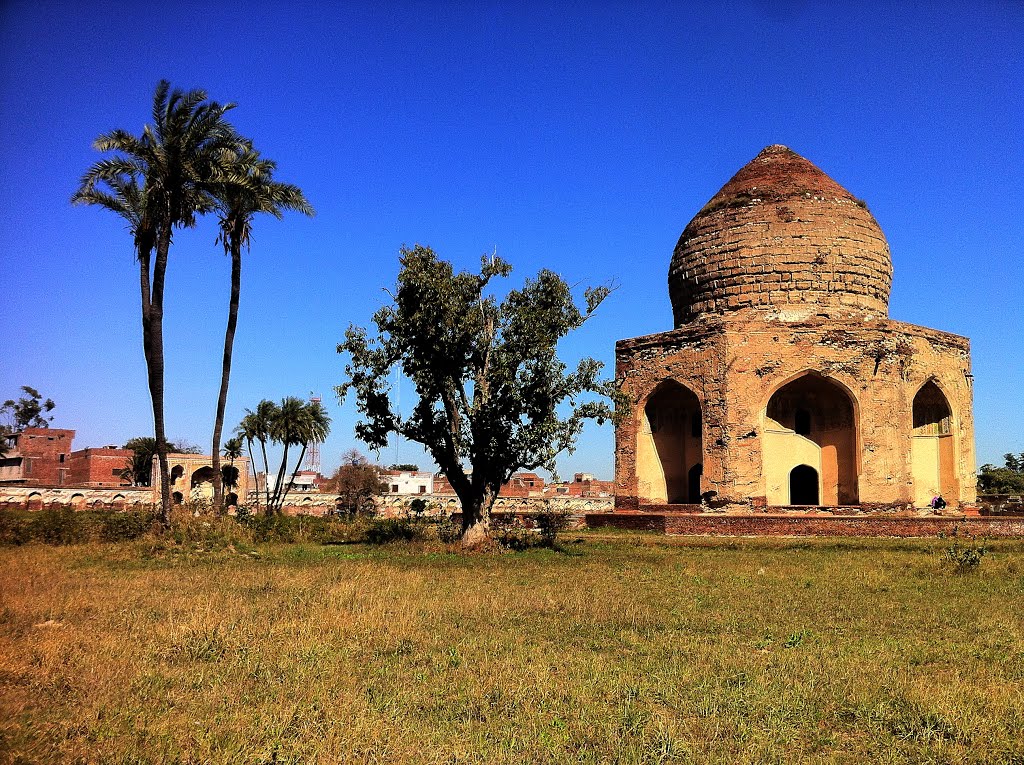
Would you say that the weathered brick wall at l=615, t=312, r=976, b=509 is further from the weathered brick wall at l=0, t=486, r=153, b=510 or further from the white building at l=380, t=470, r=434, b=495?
the white building at l=380, t=470, r=434, b=495

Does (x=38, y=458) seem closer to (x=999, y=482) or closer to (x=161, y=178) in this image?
(x=161, y=178)

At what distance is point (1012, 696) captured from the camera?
5461 millimetres

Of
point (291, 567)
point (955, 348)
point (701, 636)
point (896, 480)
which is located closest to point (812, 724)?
point (701, 636)

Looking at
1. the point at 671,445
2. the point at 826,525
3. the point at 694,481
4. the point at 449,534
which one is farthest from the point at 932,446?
the point at 449,534

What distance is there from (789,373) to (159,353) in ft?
55.4

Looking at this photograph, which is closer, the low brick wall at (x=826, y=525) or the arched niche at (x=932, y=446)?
the low brick wall at (x=826, y=525)

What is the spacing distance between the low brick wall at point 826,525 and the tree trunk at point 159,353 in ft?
40.2

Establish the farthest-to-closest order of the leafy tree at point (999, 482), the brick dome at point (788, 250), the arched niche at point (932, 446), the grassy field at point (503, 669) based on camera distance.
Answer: the leafy tree at point (999, 482)
the arched niche at point (932, 446)
the brick dome at point (788, 250)
the grassy field at point (503, 669)

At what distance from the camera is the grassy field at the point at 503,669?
4.52m

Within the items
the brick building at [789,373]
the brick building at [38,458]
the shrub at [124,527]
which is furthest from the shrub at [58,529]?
the brick building at [38,458]

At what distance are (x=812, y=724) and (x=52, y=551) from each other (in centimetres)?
1498

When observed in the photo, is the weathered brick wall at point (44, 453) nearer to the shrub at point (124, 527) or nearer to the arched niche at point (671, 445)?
the shrub at point (124, 527)

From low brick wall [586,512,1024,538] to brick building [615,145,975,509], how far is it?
1743 millimetres

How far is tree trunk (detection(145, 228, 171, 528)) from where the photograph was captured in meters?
18.1
